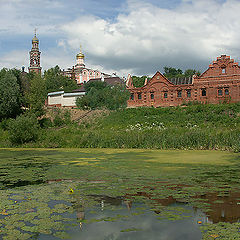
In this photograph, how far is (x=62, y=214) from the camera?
610cm

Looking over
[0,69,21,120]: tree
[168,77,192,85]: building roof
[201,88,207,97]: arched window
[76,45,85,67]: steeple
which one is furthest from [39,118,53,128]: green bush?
[76,45,85,67]: steeple

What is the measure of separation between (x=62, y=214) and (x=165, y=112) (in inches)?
1450

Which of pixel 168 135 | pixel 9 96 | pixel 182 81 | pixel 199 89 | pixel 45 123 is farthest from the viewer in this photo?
pixel 182 81

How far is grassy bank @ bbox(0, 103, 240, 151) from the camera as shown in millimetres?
20103

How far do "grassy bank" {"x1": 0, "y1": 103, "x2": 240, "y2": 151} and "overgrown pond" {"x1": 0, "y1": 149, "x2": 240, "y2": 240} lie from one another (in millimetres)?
8797

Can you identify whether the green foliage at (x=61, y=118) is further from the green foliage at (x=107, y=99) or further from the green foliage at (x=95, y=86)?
the green foliage at (x=95, y=86)

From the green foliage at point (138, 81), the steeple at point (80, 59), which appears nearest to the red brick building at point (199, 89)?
the green foliage at point (138, 81)

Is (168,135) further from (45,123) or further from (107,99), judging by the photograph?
(107,99)

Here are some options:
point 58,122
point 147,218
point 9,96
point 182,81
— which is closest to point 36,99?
point 9,96

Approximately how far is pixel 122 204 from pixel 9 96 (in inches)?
1467

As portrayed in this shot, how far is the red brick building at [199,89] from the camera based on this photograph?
1770 inches

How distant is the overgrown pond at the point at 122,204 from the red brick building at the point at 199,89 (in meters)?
36.2

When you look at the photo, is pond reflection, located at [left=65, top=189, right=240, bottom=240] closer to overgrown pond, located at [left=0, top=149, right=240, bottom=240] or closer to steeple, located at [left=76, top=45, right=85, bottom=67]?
overgrown pond, located at [left=0, top=149, right=240, bottom=240]

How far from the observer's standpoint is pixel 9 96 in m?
41.0
